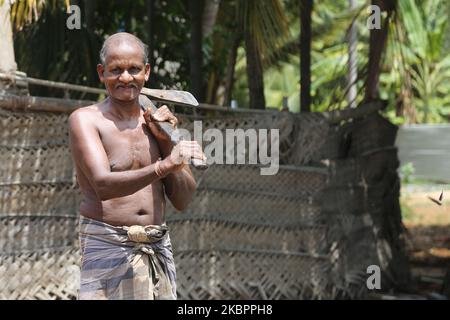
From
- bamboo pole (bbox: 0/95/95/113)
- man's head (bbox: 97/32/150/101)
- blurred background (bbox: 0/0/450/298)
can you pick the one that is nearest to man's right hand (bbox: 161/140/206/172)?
man's head (bbox: 97/32/150/101)

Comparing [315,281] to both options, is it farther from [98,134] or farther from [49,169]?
[98,134]

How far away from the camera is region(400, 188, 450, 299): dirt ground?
835cm

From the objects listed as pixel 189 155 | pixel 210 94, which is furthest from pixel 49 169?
pixel 210 94

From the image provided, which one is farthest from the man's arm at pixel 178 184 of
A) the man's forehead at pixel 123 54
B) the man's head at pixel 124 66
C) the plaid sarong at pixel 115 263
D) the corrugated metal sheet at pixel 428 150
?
the corrugated metal sheet at pixel 428 150

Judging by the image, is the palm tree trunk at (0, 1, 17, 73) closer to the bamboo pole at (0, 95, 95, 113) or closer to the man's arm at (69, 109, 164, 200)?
the bamboo pole at (0, 95, 95, 113)

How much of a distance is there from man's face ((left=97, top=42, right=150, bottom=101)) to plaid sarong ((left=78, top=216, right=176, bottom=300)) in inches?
21.3

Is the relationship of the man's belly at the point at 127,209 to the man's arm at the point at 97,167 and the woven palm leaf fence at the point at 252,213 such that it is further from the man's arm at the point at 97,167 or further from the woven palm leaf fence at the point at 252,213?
the woven palm leaf fence at the point at 252,213

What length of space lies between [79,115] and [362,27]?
16.2m

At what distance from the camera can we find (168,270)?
3447mm

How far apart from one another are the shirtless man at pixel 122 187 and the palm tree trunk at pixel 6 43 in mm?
2349

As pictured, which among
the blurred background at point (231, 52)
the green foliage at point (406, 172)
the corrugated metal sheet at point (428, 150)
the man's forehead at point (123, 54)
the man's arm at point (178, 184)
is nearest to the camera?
the man's forehead at point (123, 54)

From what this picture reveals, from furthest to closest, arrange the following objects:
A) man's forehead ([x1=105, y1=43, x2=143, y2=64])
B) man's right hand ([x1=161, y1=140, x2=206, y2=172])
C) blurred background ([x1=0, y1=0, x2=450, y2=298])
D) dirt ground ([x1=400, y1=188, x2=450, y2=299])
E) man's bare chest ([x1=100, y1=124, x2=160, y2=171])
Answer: dirt ground ([x1=400, y1=188, x2=450, y2=299]), blurred background ([x1=0, y1=0, x2=450, y2=298]), man's bare chest ([x1=100, y1=124, x2=160, y2=171]), man's forehead ([x1=105, y1=43, x2=143, y2=64]), man's right hand ([x1=161, y1=140, x2=206, y2=172])

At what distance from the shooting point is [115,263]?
3.31m

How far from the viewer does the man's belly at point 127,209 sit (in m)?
3.34
